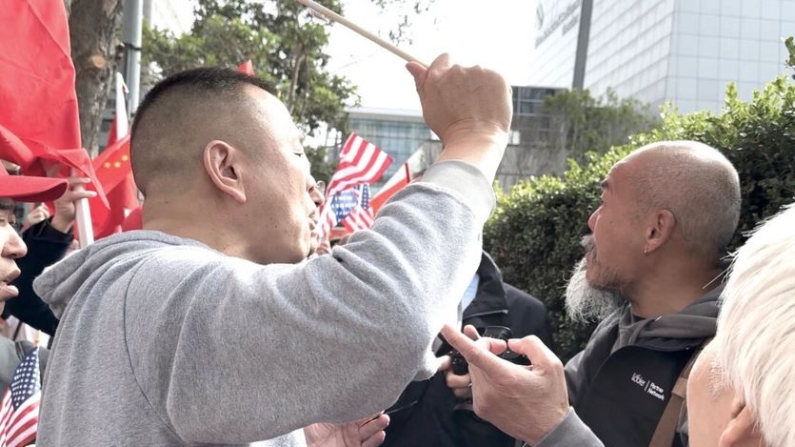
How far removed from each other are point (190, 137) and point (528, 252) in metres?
5.59

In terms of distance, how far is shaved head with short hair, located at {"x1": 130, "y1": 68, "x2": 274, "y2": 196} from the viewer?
168cm

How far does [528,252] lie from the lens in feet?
23.2

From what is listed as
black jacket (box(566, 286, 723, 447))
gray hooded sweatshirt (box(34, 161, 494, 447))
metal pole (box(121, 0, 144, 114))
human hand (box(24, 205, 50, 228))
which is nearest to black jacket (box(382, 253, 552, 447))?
black jacket (box(566, 286, 723, 447))

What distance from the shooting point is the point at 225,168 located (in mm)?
1646

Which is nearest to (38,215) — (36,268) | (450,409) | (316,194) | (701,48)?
(36,268)

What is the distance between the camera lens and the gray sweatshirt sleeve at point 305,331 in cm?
124

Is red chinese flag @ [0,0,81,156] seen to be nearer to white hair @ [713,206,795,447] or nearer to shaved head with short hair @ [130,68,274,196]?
shaved head with short hair @ [130,68,274,196]

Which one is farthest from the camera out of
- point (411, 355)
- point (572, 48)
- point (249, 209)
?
point (572, 48)

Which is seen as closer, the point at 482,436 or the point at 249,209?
the point at 249,209

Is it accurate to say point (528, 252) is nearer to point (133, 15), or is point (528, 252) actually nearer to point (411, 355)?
point (133, 15)

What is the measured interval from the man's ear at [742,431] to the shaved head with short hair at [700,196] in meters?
1.94

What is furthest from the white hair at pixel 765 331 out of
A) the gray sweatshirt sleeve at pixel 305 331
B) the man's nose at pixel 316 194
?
the man's nose at pixel 316 194

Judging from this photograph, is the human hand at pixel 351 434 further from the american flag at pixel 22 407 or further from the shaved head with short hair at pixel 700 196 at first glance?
the shaved head with short hair at pixel 700 196

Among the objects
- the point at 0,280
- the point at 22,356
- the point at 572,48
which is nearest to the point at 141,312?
the point at 0,280
